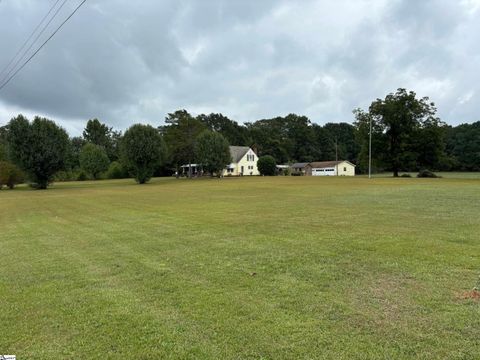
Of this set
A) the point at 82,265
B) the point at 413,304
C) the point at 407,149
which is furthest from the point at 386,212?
the point at 407,149

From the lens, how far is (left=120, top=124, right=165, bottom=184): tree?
5094 cm

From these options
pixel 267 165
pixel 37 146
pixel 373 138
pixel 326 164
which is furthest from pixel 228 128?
pixel 37 146

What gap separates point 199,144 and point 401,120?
32.2 metres

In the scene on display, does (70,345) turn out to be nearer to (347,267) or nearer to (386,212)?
(347,267)

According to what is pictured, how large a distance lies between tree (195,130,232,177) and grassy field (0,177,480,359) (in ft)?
173

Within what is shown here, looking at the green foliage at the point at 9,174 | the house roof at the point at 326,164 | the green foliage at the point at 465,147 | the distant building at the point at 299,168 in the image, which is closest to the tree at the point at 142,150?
the green foliage at the point at 9,174

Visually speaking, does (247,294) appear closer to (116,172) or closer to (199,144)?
(199,144)

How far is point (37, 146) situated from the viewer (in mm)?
42469

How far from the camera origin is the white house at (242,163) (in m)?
83.5

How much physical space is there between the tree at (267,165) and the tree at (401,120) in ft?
74.9

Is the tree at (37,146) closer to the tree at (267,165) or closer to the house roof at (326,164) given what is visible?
the tree at (267,165)

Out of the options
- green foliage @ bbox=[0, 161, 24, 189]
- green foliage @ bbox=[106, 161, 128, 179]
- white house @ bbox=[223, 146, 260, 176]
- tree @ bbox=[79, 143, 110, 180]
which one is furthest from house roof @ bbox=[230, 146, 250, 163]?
green foliage @ bbox=[0, 161, 24, 189]

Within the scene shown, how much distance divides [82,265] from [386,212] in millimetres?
10586

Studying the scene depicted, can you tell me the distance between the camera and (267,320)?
13.8ft
